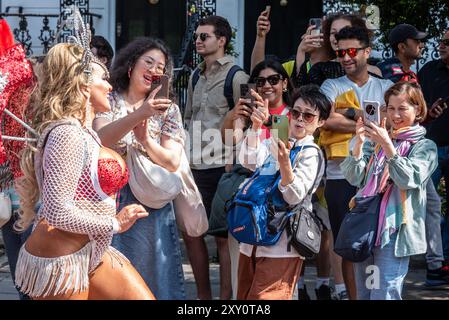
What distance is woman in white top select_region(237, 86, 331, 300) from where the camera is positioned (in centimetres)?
555

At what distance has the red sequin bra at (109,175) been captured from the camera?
4.63 metres

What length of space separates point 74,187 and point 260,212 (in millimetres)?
1407

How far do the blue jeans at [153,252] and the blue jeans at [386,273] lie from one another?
3.80 ft

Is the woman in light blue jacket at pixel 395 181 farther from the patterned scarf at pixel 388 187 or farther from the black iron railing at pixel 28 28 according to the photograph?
the black iron railing at pixel 28 28

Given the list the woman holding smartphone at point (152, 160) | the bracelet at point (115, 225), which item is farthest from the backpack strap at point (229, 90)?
the bracelet at point (115, 225)

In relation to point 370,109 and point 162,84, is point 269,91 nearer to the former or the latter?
point 370,109

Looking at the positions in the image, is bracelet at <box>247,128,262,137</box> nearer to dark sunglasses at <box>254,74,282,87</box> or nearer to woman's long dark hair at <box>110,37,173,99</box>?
woman's long dark hair at <box>110,37,173,99</box>

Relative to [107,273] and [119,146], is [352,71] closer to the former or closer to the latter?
[119,146]

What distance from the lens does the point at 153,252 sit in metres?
5.91

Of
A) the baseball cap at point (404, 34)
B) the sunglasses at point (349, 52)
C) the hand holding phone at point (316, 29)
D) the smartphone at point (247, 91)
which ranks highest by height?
the hand holding phone at point (316, 29)

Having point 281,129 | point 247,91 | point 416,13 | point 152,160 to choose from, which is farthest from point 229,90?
point 416,13

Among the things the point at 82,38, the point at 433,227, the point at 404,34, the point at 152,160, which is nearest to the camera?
the point at 82,38

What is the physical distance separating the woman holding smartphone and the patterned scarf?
1.18 metres

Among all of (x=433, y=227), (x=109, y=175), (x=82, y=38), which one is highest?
(x=82, y=38)
